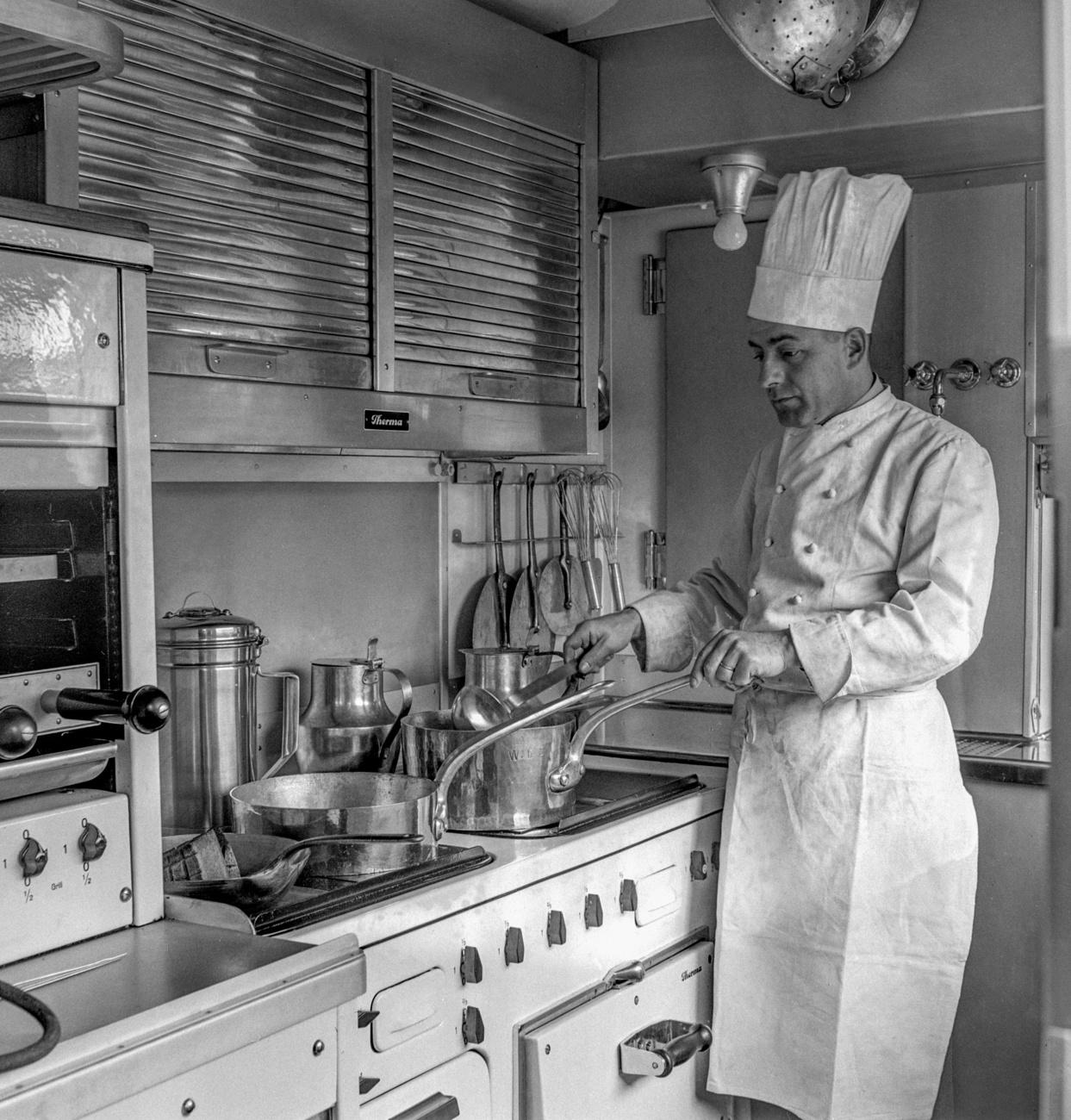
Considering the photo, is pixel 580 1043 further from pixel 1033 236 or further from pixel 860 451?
pixel 1033 236

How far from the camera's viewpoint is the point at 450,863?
6.55ft

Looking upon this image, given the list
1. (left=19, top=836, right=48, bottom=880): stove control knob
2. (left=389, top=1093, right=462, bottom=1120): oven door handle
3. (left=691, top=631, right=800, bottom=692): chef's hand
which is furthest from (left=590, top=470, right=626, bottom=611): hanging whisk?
(left=19, top=836, right=48, bottom=880): stove control knob

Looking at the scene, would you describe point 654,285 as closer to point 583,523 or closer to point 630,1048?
point 583,523

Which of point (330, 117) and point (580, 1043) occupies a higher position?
point (330, 117)

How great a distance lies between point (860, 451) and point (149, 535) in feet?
4.60

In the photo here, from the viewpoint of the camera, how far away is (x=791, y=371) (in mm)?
2570

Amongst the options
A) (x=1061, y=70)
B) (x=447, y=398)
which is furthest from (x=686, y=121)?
(x=1061, y=70)

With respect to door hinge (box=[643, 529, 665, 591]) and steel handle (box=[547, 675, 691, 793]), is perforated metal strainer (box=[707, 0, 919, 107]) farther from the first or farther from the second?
door hinge (box=[643, 529, 665, 591])

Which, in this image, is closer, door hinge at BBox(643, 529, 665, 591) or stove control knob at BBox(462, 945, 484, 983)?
stove control knob at BBox(462, 945, 484, 983)

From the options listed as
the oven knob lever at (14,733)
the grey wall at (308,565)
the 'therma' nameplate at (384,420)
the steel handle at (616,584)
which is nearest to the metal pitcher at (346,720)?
the grey wall at (308,565)

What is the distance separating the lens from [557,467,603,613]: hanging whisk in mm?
3258

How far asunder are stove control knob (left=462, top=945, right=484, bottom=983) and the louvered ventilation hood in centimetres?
121

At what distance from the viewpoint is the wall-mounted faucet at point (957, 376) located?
2.86 metres

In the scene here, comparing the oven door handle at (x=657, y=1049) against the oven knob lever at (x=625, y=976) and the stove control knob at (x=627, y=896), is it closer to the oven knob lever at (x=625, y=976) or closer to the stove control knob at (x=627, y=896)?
the oven knob lever at (x=625, y=976)
